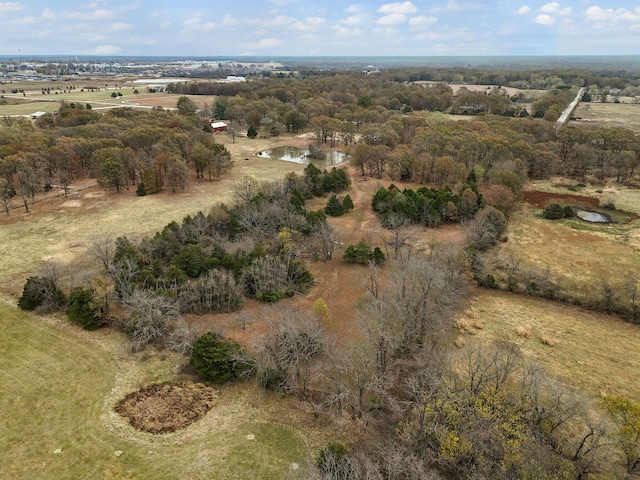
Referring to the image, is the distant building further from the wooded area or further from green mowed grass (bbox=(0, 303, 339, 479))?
green mowed grass (bbox=(0, 303, 339, 479))

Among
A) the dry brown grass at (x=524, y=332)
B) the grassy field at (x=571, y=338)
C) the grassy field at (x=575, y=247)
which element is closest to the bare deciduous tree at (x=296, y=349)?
the grassy field at (x=571, y=338)

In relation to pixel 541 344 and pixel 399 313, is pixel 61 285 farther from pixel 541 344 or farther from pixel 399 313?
pixel 541 344

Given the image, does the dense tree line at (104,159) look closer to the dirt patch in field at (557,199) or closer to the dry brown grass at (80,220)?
the dry brown grass at (80,220)

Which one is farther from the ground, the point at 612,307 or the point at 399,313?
the point at 399,313

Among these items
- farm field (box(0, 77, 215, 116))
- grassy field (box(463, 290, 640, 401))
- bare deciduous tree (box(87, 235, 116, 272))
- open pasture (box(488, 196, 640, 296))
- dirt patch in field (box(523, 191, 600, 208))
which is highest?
farm field (box(0, 77, 215, 116))

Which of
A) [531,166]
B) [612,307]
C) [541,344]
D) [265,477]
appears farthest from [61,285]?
[531,166]

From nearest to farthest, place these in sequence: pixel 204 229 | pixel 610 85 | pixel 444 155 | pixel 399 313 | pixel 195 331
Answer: pixel 399 313
pixel 195 331
pixel 204 229
pixel 444 155
pixel 610 85

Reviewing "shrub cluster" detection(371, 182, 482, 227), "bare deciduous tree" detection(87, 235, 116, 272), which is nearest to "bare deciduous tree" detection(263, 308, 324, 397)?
"bare deciduous tree" detection(87, 235, 116, 272)
